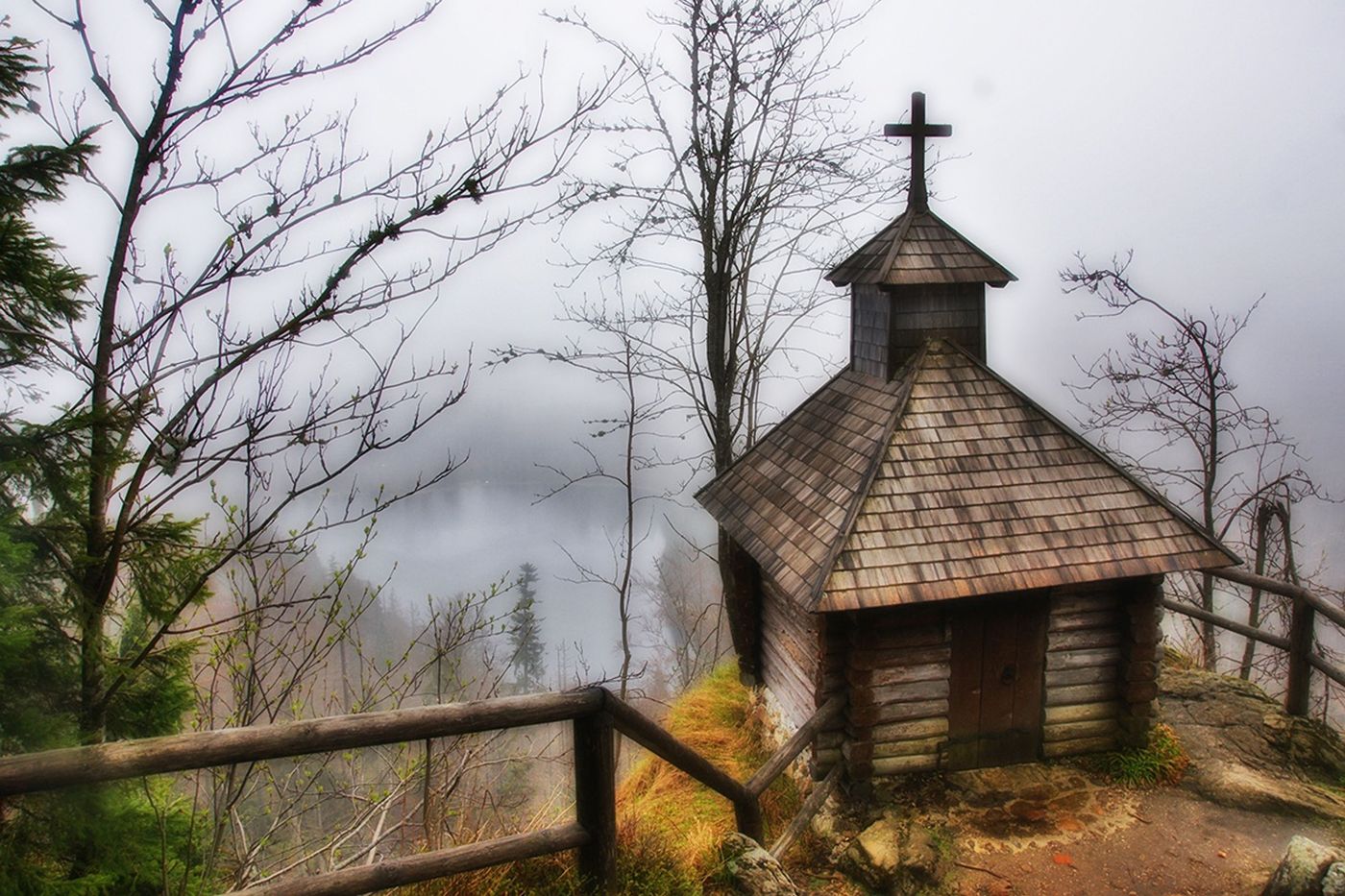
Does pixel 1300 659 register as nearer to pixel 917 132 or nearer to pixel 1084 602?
pixel 1084 602

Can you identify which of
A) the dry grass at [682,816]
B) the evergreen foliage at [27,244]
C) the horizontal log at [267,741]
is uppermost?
the evergreen foliage at [27,244]

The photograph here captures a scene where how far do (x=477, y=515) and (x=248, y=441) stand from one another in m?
113

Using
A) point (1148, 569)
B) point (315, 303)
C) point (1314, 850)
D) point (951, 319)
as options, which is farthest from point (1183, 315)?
point (315, 303)

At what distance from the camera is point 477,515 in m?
113

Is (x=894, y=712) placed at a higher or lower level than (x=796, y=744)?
higher

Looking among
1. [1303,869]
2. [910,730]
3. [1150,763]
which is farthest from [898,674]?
[1303,869]

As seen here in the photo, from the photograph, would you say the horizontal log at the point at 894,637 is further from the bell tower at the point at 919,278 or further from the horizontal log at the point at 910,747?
the bell tower at the point at 919,278

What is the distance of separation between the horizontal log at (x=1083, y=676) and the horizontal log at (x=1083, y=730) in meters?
0.39

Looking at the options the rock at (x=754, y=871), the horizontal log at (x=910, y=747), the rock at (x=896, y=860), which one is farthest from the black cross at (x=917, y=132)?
the rock at (x=754, y=871)

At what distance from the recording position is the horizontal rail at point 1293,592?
7.25 m

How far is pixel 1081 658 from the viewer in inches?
299

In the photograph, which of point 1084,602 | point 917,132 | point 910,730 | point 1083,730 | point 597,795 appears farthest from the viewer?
point 917,132

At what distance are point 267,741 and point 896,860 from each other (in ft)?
16.7

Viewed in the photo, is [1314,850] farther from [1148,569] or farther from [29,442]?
[29,442]
